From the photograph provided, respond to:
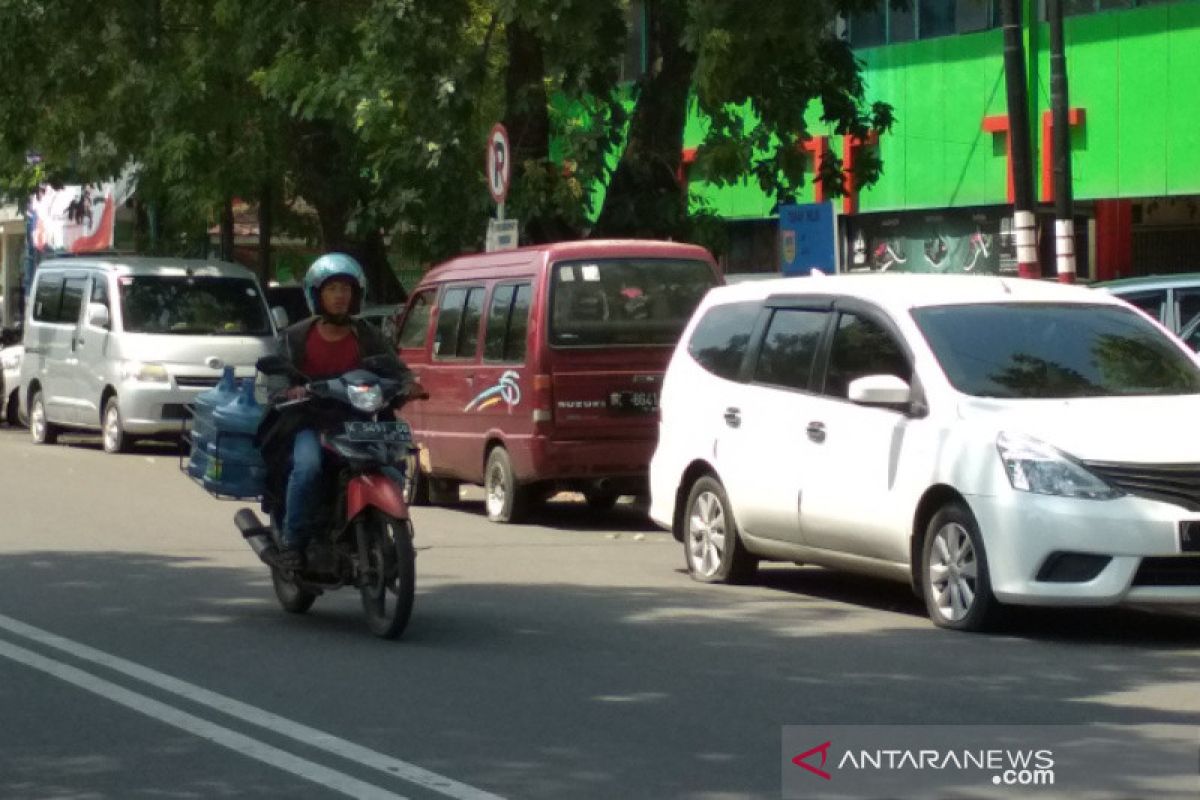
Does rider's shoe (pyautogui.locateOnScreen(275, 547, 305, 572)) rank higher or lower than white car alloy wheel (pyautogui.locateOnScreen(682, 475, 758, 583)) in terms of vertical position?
higher

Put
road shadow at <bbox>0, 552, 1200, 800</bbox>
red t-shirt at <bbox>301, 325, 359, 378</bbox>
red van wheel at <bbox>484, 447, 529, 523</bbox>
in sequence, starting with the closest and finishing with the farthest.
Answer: road shadow at <bbox>0, 552, 1200, 800</bbox>
red t-shirt at <bbox>301, 325, 359, 378</bbox>
red van wheel at <bbox>484, 447, 529, 523</bbox>

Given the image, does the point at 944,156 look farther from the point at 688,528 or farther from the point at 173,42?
the point at 688,528

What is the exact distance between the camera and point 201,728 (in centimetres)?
868

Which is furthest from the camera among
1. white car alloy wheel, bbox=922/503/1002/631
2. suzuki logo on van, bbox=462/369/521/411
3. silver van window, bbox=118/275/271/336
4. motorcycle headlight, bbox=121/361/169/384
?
silver van window, bbox=118/275/271/336

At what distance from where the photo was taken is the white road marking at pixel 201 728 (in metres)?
7.56

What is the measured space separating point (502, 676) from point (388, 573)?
1174 mm

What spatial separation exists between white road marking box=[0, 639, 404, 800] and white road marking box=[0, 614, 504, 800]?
0.45 feet

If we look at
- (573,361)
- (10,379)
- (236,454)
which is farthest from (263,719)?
(10,379)

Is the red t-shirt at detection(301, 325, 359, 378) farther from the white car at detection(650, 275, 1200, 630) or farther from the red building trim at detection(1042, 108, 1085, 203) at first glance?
the red building trim at detection(1042, 108, 1085, 203)

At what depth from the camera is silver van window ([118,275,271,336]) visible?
88.4 ft

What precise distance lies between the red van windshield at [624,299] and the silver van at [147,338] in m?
8.95

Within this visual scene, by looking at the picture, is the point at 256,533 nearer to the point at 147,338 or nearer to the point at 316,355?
the point at 316,355

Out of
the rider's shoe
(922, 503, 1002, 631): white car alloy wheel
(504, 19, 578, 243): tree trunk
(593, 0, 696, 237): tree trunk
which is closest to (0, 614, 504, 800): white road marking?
the rider's shoe

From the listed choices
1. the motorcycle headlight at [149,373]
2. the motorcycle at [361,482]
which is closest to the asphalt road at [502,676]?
the motorcycle at [361,482]
